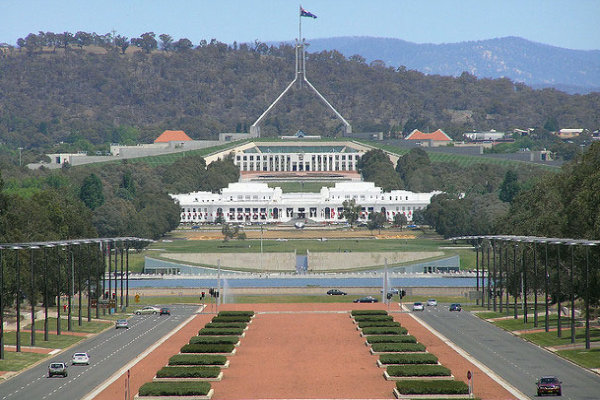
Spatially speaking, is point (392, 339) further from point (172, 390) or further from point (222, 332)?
point (172, 390)

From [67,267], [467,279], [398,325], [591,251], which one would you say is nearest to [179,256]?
[467,279]

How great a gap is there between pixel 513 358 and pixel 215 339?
15279 millimetres

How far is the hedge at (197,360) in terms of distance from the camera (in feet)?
188

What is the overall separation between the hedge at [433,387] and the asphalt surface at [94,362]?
40.8 feet

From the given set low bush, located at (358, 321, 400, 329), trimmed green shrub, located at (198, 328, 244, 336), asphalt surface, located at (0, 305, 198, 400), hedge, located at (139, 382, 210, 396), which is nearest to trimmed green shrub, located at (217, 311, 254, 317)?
asphalt surface, located at (0, 305, 198, 400)

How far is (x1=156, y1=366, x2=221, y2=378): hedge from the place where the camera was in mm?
53844

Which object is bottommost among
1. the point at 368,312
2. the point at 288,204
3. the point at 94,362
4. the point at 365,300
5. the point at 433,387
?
the point at 94,362

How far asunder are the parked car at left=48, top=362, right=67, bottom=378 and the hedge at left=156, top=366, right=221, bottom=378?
406 cm

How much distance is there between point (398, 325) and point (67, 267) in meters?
20.8

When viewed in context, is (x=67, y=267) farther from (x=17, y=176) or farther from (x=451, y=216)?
(x=17, y=176)

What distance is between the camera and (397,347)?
6175cm

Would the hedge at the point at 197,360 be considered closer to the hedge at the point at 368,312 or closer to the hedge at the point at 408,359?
the hedge at the point at 408,359

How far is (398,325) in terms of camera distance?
237 ft

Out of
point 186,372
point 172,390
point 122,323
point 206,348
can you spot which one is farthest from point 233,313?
point 172,390
